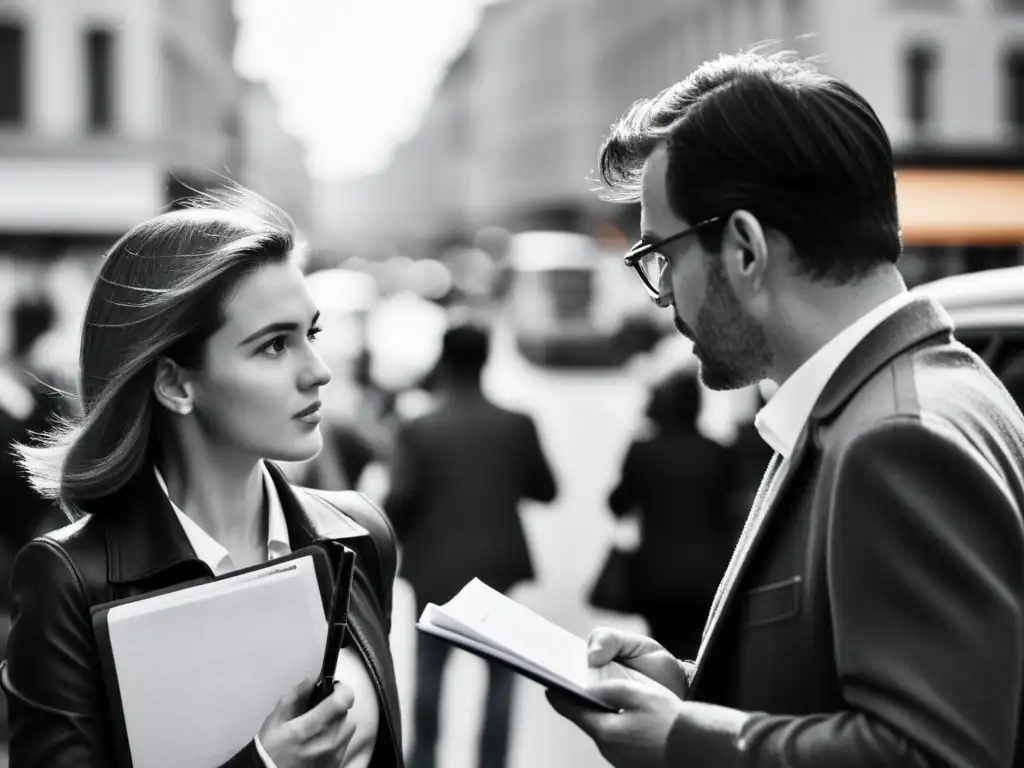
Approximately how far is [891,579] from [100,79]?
41805mm

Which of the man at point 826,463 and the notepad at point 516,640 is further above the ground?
the man at point 826,463

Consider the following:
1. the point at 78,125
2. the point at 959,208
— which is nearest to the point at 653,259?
the point at 959,208

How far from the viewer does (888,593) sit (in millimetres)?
1771

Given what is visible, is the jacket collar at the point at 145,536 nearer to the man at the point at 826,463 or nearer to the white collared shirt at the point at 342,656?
the white collared shirt at the point at 342,656

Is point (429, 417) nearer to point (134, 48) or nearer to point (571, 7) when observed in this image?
point (134, 48)

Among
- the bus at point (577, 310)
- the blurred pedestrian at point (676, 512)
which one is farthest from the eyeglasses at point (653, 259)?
the bus at point (577, 310)

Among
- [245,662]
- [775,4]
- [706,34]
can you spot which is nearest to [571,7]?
[706,34]

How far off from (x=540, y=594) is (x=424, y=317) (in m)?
18.9

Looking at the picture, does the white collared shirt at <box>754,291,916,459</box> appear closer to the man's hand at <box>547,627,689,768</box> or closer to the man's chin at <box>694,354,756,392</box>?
the man's chin at <box>694,354,756,392</box>

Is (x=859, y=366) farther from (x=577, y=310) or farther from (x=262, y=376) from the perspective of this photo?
(x=577, y=310)

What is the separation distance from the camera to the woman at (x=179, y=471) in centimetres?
233

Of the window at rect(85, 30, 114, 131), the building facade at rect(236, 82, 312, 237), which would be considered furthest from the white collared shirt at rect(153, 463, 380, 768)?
the building facade at rect(236, 82, 312, 237)

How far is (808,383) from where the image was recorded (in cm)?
209

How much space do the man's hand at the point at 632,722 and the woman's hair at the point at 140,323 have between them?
0.98 m
